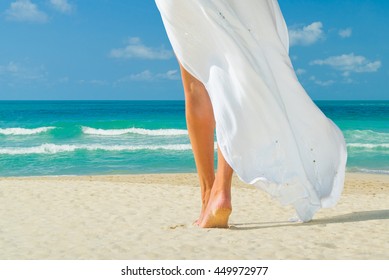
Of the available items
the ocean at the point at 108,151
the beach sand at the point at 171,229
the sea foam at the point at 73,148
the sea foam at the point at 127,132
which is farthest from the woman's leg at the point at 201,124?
the sea foam at the point at 127,132

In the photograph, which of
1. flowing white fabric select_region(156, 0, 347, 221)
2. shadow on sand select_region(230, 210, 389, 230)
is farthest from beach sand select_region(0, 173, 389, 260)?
flowing white fabric select_region(156, 0, 347, 221)

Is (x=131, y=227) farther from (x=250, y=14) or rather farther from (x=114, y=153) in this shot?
(x=114, y=153)

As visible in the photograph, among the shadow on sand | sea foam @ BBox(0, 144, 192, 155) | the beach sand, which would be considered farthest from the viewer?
sea foam @ BBox(0, 144, 192, 155)

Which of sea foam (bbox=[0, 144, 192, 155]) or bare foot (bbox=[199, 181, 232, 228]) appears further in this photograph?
sea foam (bbox=[0, 144, 192, 155])

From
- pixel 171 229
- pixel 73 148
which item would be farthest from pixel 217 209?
pixel 73 148

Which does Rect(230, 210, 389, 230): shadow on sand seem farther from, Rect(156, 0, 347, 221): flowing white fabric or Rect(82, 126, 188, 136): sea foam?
Rect(82, 126, 188, 136): sea foam

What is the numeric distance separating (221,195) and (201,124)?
52 cm

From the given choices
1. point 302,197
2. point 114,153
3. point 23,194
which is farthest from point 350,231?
point 114,153

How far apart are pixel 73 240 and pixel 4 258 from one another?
52 cm

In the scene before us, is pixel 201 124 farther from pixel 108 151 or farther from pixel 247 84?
pixel 108 151

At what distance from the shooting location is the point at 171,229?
4004 millimetres

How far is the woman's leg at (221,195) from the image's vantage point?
3.58m

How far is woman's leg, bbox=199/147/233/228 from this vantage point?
11.7ft

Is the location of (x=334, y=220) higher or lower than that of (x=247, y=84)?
lower
